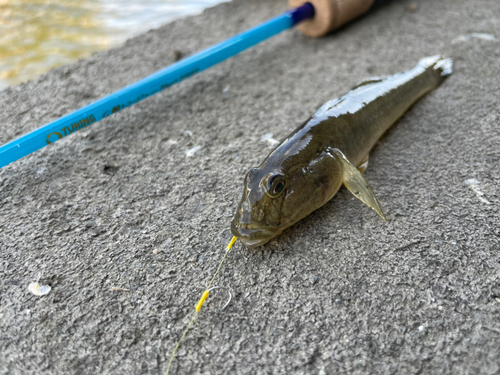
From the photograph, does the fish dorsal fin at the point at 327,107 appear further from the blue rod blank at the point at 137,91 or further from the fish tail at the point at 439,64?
the blue rod blank at the point at 137,91

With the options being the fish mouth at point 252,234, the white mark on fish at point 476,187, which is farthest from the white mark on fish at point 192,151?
the white mark on fish at point 476,187

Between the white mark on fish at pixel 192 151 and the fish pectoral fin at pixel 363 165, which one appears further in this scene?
the white mark on fish at pixel 192 151

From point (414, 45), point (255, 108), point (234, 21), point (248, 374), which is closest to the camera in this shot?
point (248, 374)

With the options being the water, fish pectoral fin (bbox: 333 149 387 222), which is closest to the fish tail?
fish pectoral fin (bbox: 333 149 387 222)

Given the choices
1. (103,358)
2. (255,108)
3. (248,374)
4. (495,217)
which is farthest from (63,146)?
(495,217)

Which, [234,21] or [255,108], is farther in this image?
[234,21]

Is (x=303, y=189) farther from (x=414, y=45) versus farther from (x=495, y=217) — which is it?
Result: (x=414, y=45)

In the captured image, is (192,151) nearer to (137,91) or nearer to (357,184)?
(137,91)
